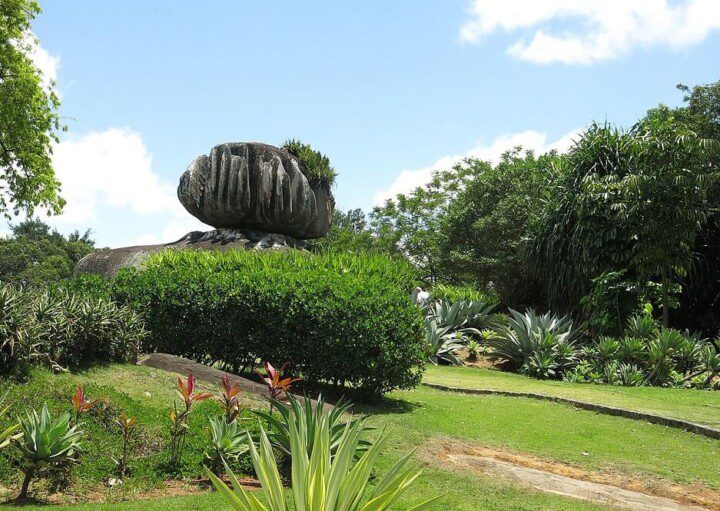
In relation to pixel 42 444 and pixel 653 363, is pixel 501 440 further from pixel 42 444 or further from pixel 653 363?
pixel 653 363

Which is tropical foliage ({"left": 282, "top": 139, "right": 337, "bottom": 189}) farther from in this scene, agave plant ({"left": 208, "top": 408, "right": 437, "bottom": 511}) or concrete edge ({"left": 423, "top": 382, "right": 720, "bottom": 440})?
agave plant ({"left": 208, "top": 408, "right": 437, "bottom": 511})

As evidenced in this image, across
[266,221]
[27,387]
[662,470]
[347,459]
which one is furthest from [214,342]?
[266,221]

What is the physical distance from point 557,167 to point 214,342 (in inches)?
586

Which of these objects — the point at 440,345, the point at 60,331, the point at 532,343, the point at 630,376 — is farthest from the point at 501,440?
the point at 440,345

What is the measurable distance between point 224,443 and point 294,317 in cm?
360

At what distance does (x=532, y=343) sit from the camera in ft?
46.6

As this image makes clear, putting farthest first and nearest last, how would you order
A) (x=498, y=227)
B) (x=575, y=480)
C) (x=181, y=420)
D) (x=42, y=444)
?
(x=498, y=227), (x=575, y=480), (x=181, y=420), (x=42, y=444)

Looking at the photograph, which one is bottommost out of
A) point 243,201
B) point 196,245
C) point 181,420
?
point 181,420

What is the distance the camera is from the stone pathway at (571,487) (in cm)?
549

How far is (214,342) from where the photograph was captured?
9922 mm

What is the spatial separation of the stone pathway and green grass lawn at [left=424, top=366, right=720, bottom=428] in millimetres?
3166

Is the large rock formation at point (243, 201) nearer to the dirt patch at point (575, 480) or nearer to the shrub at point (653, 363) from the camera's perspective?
the shrub at point (653, 363)

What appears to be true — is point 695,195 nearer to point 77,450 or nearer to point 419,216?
point 77,450

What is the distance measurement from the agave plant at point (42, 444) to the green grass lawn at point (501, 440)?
307mm
